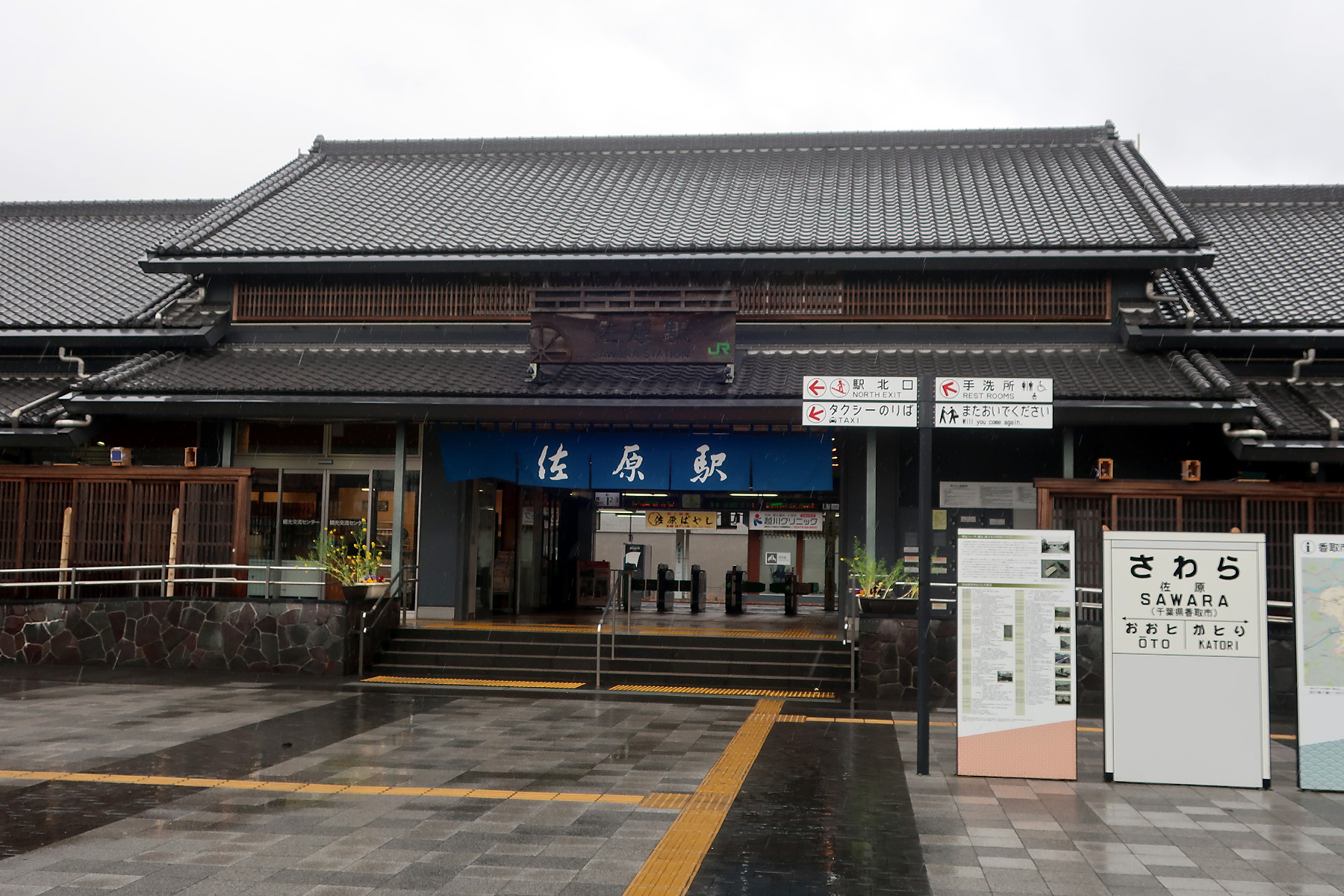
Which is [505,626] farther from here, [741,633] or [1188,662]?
[1188,662]

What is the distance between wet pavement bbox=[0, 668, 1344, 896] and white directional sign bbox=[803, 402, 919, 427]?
2.83 m

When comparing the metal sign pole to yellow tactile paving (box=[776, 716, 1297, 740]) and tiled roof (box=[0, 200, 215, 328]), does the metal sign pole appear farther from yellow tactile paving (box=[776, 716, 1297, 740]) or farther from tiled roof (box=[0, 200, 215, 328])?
tiled roof (box=[0, 200, 215, 328])

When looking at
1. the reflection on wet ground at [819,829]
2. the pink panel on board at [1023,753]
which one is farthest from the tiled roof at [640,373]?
the pink panel on board at [1023,753]

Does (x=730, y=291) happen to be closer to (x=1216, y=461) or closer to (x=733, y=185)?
(x=733, y=185)

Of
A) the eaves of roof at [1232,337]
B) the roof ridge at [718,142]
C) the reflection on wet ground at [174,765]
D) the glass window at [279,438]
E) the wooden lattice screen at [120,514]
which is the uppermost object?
the roof ridge at [718,142]

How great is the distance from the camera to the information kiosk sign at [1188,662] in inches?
323

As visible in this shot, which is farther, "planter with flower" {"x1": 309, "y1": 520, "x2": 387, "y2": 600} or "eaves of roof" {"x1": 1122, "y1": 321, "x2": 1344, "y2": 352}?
"eaves of roof" {"x1": 1122, "y1": 321, "x2": 1344, "y2": 352}

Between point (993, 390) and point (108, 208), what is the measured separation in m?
21.0

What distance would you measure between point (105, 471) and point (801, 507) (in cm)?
1406

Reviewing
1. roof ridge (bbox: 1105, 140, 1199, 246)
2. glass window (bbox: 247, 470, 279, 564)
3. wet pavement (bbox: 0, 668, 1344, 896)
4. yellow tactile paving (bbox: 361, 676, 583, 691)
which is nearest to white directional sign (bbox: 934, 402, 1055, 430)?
wet pavement (bbox: 0, 668, 1344, 896)

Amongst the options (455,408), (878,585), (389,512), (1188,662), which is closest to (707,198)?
(455,408)

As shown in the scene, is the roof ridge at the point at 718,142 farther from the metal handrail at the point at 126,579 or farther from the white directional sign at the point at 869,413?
the white directional sign at the point at 869,413

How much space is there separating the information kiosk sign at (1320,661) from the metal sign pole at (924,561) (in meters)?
2.83

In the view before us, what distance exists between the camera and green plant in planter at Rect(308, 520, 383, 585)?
1448 centimetres
